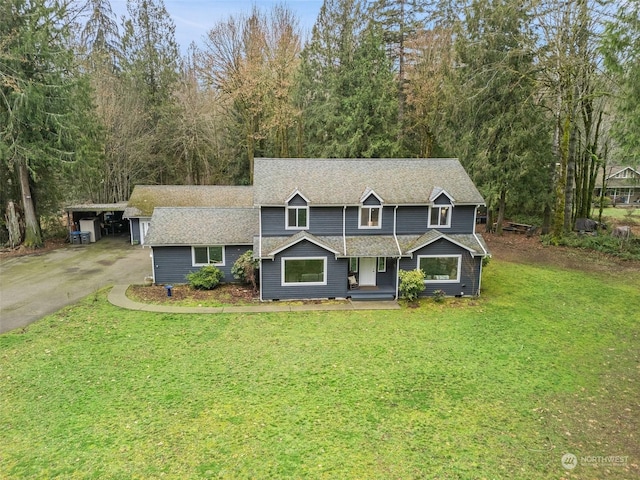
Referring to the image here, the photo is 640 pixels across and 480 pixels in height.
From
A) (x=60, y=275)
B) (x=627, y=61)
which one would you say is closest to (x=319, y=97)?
(x=627, y=61)

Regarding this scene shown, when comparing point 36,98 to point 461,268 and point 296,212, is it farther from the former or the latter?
point 461,268

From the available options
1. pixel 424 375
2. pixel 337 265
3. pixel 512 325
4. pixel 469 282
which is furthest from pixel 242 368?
pixel 469 282

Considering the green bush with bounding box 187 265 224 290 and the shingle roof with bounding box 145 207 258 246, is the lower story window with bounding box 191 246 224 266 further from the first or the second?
the green bush with bounding box 187 265 224 290

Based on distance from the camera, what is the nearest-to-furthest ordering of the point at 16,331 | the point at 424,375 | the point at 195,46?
the point at 424,375, the point at 16,331, the point at 195,46

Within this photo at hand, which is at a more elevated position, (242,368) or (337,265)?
(337,265)

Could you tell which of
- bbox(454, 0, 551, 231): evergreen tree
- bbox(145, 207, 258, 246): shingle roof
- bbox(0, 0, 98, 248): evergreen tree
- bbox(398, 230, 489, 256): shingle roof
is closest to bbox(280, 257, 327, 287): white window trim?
bbox(145, 207, 258, 246): shingle roof

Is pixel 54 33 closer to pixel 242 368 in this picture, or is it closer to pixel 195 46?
pixel 195 46

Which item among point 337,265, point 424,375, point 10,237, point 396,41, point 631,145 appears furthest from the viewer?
point 396,41
